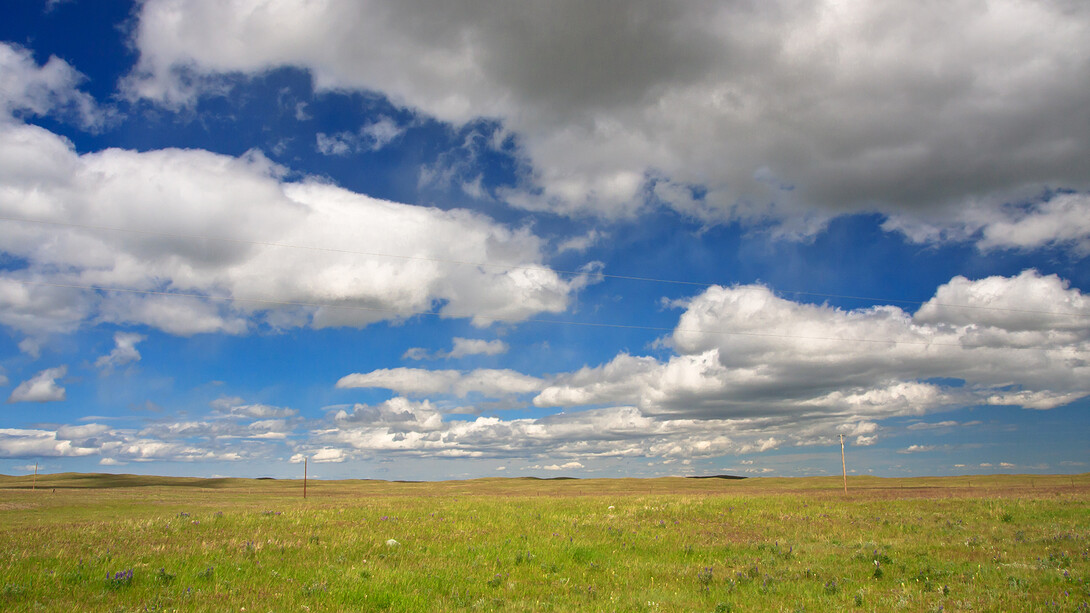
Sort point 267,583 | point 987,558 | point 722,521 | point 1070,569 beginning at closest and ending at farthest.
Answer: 1. point 267,583
2. point 1070,569
3. point 987,558
4. point 722,521

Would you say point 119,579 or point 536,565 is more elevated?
point 119,579

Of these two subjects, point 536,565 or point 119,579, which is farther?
point 536,565

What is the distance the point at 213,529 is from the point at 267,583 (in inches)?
358

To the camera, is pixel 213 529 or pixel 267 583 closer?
A: pixel 267 583

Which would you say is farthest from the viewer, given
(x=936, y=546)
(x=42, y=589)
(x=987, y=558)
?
(x=936, y=546)

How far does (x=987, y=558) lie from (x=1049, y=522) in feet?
41.7

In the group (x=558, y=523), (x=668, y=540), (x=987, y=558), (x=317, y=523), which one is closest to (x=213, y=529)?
(x=317, y=523)

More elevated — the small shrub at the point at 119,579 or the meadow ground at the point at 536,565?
the small shrub at the point at 119,579

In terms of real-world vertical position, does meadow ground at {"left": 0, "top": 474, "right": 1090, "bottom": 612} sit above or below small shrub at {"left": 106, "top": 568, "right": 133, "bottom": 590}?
below

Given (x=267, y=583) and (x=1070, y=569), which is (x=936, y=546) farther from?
(x=267, y=583)

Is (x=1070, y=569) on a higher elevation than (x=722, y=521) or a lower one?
higher

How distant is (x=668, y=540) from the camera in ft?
71.6

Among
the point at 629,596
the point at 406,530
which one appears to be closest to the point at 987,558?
the point at 629,596

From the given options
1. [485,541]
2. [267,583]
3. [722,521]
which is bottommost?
[722,521]
